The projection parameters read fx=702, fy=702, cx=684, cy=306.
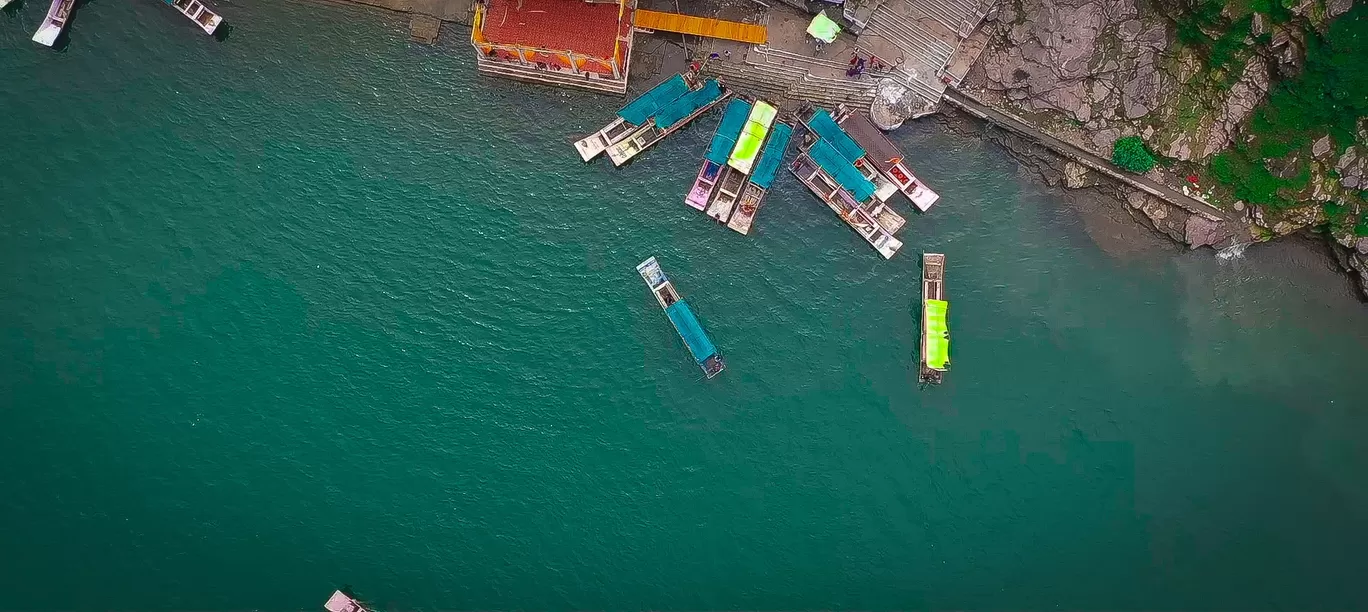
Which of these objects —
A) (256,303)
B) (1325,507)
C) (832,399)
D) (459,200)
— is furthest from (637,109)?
(1325,507)

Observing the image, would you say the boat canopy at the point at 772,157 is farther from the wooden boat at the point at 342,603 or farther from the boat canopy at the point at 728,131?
the wooden boat at the point at 342,603

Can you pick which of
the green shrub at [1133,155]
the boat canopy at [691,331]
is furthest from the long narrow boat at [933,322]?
the boat canopy at [691,331]

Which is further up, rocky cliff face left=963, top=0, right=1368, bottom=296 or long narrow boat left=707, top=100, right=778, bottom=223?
rocky cliff face left=963, top=0, right=1368, bottom=296

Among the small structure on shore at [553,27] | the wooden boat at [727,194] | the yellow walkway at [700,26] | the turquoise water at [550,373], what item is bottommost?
the turquoise water at [550,373]

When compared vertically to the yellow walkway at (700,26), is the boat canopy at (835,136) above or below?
below

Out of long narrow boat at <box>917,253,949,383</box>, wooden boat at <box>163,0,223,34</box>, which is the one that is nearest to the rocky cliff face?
long narrow boat at <box>917,253,949,383</box>

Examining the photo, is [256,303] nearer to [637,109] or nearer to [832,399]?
[637,109]

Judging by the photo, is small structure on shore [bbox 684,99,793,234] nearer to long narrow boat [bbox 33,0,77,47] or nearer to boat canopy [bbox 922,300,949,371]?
boat canopy [bbox 922,300,949,371]
